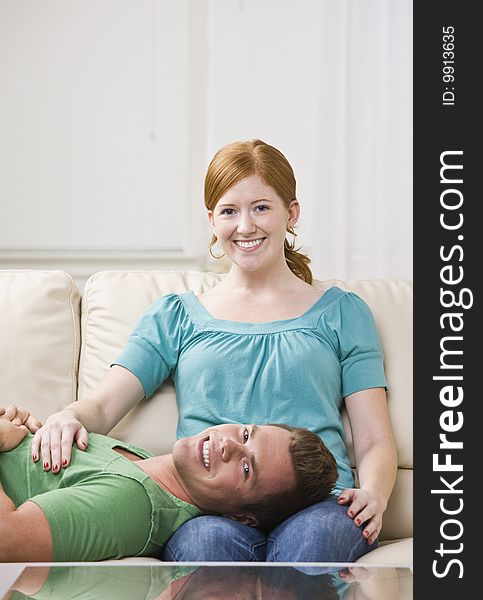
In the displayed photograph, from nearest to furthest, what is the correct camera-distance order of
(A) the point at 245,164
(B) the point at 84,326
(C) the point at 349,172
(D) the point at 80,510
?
1. (D) the point at 80,510
2. (A) the point at 245,164
3. (B) the point at 84,326
4. (C) the point at 349,172

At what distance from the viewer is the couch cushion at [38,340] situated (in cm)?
172

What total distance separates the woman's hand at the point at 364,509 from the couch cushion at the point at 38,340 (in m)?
0.67

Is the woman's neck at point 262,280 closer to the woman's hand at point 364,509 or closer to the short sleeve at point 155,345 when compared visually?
the short sleeve at point 155,345

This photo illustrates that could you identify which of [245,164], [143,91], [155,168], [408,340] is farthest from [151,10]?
[408,340]

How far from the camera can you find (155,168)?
2.94 m

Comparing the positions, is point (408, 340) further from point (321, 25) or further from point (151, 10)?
point (151, 10)

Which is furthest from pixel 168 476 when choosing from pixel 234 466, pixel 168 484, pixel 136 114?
pixel 136 114

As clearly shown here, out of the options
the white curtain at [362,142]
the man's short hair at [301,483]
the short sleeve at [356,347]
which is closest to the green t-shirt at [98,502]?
the man's short hair at [301,483]

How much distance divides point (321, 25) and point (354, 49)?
0.50 ft

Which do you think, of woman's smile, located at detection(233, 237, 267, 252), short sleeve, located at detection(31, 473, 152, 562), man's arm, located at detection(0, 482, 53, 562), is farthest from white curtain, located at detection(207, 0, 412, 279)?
man's arm, located at detection(0, 482, 53, 562)

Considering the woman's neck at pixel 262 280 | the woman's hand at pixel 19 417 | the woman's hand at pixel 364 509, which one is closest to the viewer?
the woman's hand at pixel 364 509

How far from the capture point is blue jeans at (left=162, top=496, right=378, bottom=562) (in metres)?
1.29

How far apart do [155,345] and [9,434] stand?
37 cm

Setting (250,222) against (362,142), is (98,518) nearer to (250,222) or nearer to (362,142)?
(250,222)
